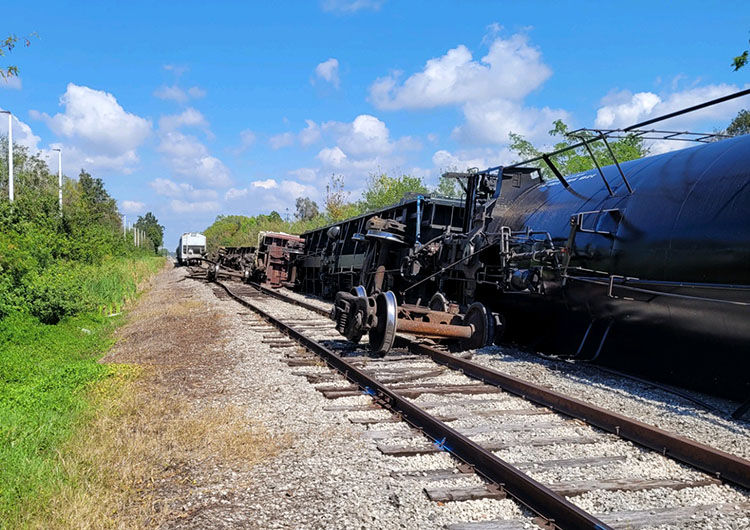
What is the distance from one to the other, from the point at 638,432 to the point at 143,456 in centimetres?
379

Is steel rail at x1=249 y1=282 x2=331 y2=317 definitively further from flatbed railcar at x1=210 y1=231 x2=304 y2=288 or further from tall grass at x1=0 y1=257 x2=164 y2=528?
tall grass at x1=0 y1=257 x2=164 y2=528

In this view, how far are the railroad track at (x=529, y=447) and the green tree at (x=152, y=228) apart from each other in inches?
4588

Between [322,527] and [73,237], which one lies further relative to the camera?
[73,237]

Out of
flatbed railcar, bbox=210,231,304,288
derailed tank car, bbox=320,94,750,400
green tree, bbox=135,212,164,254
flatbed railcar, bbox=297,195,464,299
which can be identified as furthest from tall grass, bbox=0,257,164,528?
green tree, bbox=135,212,164,254

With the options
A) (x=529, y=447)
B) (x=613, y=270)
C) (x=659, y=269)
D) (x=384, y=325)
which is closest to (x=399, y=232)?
(x=384, y=325)

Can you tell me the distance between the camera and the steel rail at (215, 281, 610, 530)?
3111 mm

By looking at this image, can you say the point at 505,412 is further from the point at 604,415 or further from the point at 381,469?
the point at 381,469

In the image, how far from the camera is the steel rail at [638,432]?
12.4 ft

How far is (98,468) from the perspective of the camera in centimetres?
393

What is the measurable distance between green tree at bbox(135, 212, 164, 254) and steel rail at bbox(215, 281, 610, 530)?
117m

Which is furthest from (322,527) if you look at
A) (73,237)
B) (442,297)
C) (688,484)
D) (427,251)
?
(73,237)

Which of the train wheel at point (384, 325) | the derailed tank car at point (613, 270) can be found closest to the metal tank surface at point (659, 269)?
the derailed tank car at point (613, 270)

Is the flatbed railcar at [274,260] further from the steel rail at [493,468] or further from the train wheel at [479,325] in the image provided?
the steel rail at [493,468]

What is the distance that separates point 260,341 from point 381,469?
6.45m
